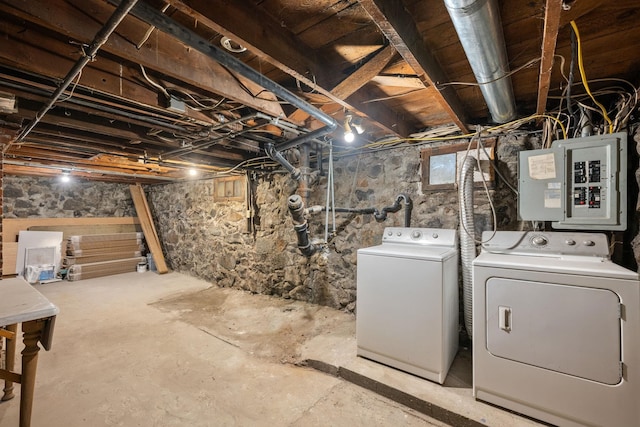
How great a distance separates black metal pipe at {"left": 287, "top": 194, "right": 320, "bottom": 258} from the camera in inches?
103

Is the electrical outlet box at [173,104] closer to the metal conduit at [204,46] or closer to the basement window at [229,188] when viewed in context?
the metal conduit at [204,46]

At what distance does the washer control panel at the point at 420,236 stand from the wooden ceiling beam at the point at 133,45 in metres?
1.67

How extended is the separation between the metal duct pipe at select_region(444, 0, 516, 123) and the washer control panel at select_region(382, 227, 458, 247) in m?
1.16

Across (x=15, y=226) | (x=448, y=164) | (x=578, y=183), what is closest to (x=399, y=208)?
(x=448, y=164)

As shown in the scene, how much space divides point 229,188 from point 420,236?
313 cm

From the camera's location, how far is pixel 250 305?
353 cm

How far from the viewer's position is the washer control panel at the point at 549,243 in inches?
67.6

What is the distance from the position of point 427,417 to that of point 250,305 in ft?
8.09

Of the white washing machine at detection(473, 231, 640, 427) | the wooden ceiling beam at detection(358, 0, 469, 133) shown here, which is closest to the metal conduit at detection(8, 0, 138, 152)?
the wooden ceiling beam at detection(358, 0, 469, 133)

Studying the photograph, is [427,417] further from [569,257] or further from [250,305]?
[250,305]

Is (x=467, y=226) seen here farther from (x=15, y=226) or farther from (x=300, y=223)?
(x=15, y=226)

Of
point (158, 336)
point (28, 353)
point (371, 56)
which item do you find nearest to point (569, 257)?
point (371, 56)

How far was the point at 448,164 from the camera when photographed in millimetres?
2494

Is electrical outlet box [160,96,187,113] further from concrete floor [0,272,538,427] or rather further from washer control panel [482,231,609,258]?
washer control panel [482,231,609,258]
